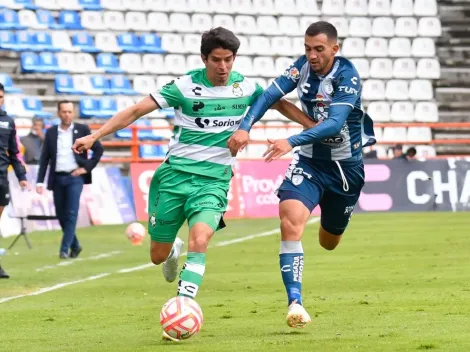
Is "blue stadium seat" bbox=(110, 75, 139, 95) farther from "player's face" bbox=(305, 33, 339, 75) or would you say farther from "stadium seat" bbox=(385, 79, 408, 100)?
"player's face" bbox=(305, 33, 339, 75)

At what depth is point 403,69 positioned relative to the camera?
35.9 m

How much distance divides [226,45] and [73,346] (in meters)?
2.44

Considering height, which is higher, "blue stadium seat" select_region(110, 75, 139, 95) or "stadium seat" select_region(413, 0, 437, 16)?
"stadium seat" select_region(413, 0, 437, 16)

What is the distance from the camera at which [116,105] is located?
32062 millimetres

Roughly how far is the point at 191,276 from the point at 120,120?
4.50 ft

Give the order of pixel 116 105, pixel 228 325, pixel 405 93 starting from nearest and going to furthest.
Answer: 1. pixel 228 325
2. pixel 116 105
3. pixel 405 93

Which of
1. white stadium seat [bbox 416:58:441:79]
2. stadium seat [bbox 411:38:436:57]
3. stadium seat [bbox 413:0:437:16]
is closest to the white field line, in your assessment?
white stadium seat [bbox 416:58:441:79]

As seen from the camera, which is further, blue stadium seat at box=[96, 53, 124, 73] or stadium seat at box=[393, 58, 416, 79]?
stadium seat at box=[393, 58, 416, 79]

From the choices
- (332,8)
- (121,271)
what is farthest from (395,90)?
(121,271)

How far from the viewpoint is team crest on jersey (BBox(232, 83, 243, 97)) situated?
9875 mm

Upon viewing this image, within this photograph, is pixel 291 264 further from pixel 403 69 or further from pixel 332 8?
pixel 332 8

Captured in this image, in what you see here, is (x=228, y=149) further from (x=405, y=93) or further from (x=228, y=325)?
(x=405, y=93)

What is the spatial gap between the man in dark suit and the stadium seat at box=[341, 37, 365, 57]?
17729 mm

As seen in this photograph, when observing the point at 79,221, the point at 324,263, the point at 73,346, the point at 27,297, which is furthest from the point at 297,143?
the point at 79,221
